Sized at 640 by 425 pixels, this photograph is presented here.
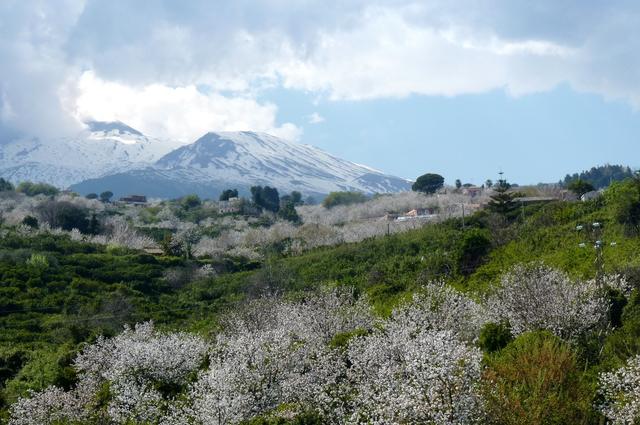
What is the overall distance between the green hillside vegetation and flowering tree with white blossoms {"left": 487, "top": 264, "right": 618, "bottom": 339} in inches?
35.6

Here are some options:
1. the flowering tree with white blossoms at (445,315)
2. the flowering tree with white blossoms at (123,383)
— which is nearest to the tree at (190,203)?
the flowering tree with white blossoms at (123,383)

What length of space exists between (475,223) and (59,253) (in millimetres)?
31355

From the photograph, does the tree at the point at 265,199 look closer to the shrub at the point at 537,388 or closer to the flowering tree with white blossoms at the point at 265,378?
the flowering tree with white blossoms at the point at 265,378

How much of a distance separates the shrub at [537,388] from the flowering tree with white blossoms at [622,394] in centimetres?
48

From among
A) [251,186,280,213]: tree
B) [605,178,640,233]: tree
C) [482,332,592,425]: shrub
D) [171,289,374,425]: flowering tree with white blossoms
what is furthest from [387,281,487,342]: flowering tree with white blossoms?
[251,186,280,213]: tree

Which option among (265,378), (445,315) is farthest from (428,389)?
(445,315)

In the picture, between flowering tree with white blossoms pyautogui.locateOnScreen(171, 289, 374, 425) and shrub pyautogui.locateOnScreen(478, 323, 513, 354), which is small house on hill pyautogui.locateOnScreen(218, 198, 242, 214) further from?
shrub pyautogui.locateOnScreen(478, 323, 513, 354)

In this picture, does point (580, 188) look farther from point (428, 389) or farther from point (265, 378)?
point (428, 389)

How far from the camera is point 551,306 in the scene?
93.1ft

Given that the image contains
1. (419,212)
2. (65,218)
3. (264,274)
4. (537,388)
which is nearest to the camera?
(537,388)

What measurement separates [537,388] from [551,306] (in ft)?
30.1

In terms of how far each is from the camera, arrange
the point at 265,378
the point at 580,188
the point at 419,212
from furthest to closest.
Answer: the point at 419,212 < the point at 580,188 < the point at 265,378

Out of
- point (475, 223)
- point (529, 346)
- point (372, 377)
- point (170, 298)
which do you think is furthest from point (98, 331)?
point (475, 223)

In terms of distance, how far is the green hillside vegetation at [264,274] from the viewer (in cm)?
3684
